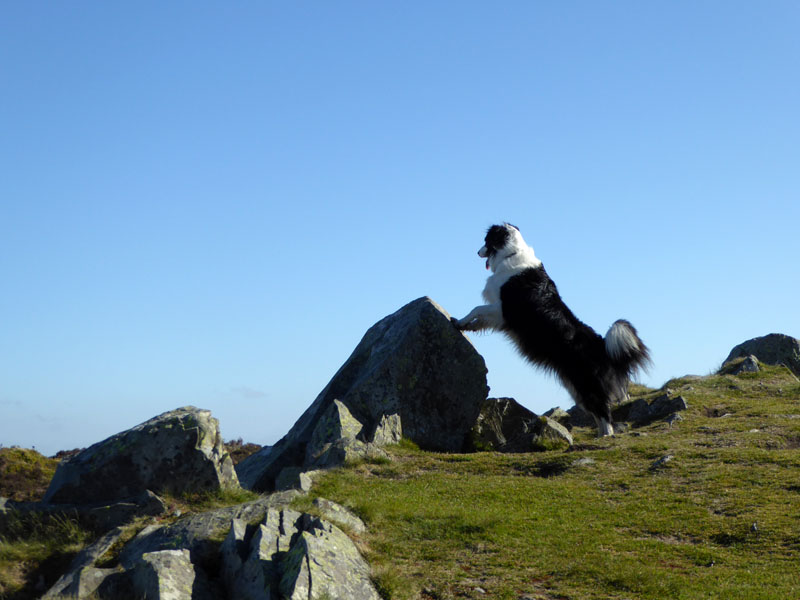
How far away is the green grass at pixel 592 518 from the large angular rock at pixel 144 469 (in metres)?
1.93

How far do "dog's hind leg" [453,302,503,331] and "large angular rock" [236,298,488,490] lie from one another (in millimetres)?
327

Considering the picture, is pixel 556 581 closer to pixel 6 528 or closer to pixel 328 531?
pixel 328 531

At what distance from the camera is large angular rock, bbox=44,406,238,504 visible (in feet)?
39.9

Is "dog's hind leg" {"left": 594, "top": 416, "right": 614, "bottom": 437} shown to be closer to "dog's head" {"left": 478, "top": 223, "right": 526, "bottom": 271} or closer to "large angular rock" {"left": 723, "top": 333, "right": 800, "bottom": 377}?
"dog's head" {"left": 478, "top": 223, "right": 526, "bottom": 271}

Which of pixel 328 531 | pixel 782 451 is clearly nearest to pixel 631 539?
pixel 328 531

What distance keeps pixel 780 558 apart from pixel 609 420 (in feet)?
24.2

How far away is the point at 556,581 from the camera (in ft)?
30.1

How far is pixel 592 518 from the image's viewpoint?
11.4m

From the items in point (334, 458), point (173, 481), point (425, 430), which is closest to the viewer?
point (173, 481)

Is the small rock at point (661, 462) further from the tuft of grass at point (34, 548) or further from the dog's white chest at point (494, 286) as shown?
the tuft of grass at point (34, 548)

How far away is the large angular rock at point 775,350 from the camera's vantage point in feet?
91.8

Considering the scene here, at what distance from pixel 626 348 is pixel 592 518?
5655mm

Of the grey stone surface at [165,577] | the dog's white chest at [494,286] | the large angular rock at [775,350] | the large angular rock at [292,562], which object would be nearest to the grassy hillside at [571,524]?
the large angular rock at [292,562]

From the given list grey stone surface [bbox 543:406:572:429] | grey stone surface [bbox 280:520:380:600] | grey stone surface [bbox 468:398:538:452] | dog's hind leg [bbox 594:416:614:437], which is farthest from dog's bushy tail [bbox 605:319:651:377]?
grey stone surface [bbox 280:520:380:600]
